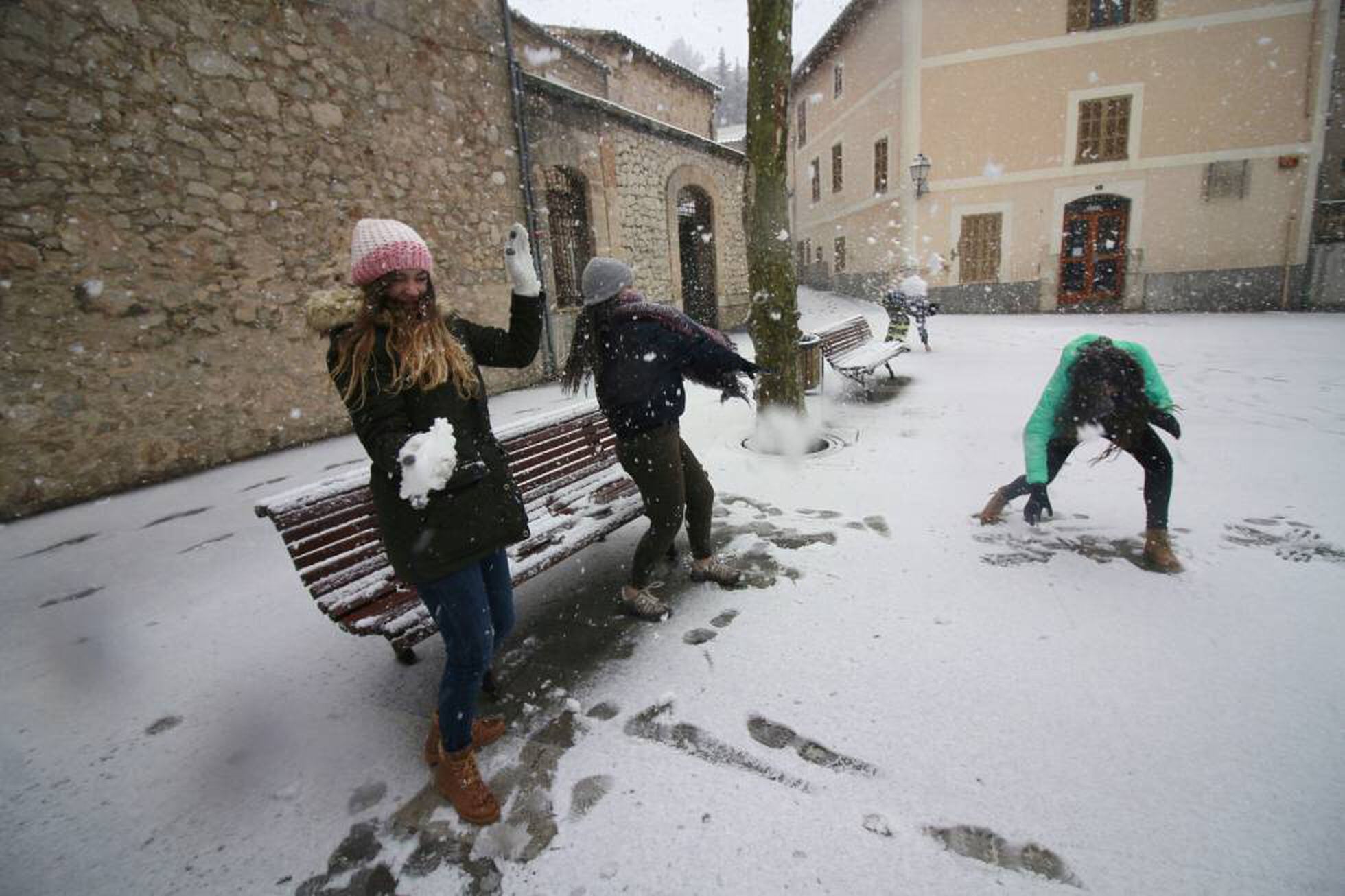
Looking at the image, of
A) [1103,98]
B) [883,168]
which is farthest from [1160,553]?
[883,168]

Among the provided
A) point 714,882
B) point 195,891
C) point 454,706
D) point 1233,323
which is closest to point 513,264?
point 454,706

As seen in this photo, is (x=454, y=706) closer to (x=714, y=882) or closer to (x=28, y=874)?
(x=714, y=882)

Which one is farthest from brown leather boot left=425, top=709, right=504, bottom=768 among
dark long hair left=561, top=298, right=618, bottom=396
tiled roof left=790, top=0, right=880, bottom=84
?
tiled roof left=790, top=0, right=880, bottom=84

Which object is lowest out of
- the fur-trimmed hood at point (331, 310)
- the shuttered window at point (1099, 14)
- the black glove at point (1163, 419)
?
the black glove at point (1163, 419)

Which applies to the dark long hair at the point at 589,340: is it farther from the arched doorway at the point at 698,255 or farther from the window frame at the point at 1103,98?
the window frame at the point at 1103,98

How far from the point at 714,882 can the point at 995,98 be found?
728 inches

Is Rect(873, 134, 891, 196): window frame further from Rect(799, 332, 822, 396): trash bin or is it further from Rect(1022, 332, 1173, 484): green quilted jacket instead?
Rect(1022, 332, 1173, 484): green quilted jacket

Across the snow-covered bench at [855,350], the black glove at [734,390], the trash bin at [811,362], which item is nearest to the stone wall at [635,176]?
the snow-covered bench at [855,350]

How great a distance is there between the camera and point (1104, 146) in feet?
47.2

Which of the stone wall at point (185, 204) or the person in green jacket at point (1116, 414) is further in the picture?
the stone wall at point (185, 204)

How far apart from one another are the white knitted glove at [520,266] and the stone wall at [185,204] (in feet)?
16.7

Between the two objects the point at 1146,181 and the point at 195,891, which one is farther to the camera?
the point at 1146,181

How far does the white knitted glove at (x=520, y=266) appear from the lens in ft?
6.17

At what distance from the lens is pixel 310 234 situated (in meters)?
6.02
